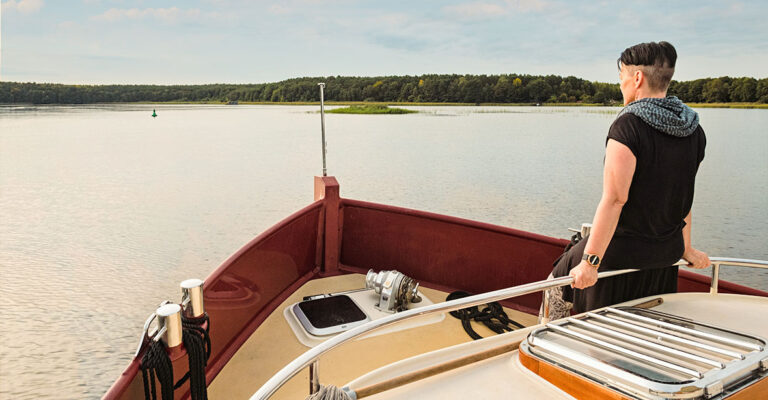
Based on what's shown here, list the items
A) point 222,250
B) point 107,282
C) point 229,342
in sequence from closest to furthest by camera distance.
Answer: point 229,342 < point 107,282 < point 222,250

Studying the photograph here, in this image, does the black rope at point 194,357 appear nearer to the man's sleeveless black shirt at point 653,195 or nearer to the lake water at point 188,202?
the man's sleeveless black shirt at point 653,195

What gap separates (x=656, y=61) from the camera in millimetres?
1303

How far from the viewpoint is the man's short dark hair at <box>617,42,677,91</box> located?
1.30 meters

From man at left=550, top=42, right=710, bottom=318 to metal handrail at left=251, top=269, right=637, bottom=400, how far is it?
0.08 meters

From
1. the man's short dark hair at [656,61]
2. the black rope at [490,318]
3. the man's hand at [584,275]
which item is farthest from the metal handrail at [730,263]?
the black rope at [490,318]

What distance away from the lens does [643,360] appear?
1052 mm

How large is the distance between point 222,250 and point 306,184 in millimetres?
8050

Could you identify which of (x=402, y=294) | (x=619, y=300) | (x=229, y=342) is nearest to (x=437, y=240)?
(x=402, y=294)

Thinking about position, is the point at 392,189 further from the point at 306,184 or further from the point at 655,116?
the point at 655,116

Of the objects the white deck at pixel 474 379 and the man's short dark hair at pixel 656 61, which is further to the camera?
the man's short dark hair at pixel 656 61

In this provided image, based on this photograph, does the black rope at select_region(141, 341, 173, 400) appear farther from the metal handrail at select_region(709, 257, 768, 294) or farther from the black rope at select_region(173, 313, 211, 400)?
the metal handrail at select_region(709, 257, 768, 294)

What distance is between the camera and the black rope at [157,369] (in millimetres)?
1446

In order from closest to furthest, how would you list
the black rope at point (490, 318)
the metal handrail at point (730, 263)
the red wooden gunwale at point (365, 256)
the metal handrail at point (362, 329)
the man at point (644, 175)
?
the metal handrail at point (362, 329), the man at point (644, 175), the metal handrail at point (730, 263), the red wooden gunwale at point (365, 256), the black rope at point (490, 318)

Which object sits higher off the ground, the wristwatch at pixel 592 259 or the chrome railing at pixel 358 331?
the wristwatch at pixel 592 259
